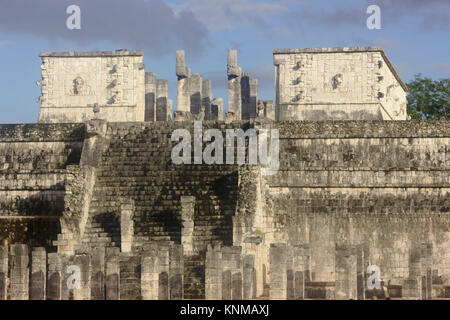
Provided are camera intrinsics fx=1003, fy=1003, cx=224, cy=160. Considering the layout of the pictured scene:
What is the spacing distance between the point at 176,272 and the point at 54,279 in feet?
11.4

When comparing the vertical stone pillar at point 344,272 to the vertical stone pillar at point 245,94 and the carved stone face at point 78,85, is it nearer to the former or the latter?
the vertical stone pillar at point 245,94

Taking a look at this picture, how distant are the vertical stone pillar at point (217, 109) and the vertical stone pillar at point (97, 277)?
842 inches

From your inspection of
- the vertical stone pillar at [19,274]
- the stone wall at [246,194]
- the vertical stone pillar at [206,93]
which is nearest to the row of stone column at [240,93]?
the vertical stone pillar at [206,93]

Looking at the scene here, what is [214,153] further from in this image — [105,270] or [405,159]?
[105,270]

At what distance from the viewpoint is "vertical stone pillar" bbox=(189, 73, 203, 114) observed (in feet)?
165

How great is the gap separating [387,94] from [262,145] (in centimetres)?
1349

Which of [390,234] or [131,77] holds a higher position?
[131,77]

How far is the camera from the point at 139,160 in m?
38.0

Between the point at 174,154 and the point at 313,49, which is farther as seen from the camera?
the point at 313,49

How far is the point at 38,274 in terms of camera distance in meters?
28.2

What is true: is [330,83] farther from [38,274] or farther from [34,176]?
[38,274]

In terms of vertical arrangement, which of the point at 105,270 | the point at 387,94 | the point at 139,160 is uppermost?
the point at 387,94

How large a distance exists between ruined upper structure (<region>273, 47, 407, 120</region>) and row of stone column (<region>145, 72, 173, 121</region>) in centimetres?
639

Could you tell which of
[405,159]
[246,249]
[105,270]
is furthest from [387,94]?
[105,270]
